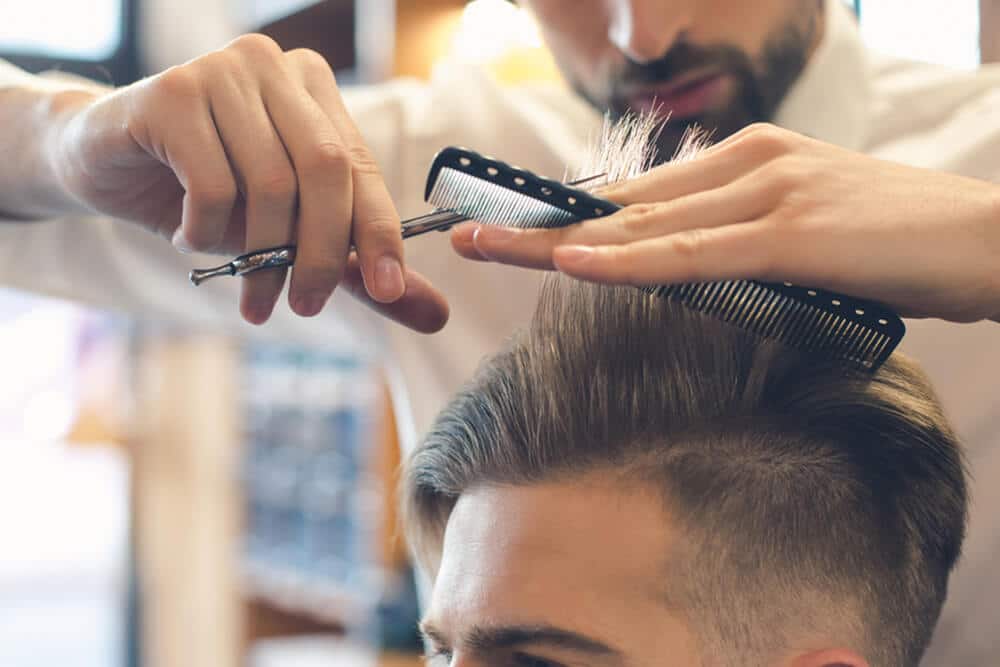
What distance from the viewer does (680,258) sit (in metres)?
0.95

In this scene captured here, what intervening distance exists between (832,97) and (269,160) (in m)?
0.92

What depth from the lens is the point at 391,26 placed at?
10.4 ft

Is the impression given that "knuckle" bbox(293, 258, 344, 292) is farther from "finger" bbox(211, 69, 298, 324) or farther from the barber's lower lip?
the barber's lower lip

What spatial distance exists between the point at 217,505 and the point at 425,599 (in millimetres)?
2441

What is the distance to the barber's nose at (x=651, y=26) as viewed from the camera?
151 cm

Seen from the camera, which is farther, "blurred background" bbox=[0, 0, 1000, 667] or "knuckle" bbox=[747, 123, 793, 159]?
"blurred background" bbox=[0, 0, 1000, 667]

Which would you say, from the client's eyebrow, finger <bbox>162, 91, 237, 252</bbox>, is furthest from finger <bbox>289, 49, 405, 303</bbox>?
the client's eyebrow

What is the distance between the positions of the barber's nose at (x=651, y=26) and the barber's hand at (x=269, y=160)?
464mm

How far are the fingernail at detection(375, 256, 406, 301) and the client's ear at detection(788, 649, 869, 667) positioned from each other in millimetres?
552

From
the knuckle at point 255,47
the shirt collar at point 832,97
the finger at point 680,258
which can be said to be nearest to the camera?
the finger at point 680,258

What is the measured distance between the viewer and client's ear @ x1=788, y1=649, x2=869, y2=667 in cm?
116

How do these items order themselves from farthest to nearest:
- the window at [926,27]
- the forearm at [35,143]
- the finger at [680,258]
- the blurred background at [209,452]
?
the blurred background at [209,452]
the window at [926,27]
the forearm at [35,143]
the finger at [680,258]

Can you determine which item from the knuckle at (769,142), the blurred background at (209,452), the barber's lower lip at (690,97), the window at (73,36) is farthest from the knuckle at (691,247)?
the window at (73,36)

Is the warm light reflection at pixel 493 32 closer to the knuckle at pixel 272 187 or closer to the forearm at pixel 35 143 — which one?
the forearm at pixel 35 143
